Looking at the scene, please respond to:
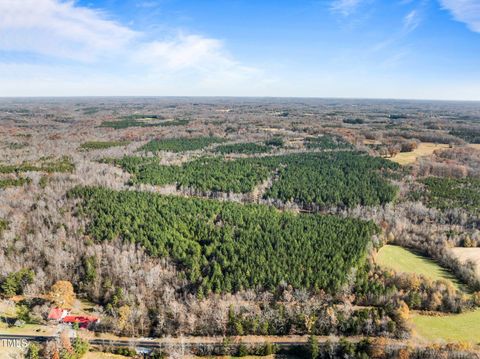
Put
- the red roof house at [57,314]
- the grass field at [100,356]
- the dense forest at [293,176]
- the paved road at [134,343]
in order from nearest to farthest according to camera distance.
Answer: the grass field at [100,356]
the paved road at [134,343]
the red roof house at [57,314]
the dense forest at [293,176]

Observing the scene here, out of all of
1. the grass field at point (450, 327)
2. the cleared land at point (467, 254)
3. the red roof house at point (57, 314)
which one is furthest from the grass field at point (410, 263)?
the red roof house at point (57, 314)

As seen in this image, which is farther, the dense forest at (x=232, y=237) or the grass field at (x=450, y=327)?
the dense forest at (x=232, y=237)

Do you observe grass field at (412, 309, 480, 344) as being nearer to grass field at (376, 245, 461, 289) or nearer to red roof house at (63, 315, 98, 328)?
grass field at (376, 245, 461, 289)

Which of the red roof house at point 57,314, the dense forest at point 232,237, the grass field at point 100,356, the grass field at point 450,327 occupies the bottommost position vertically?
the grass field at point 100,356

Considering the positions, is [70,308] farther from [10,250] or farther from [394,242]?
[394,242]

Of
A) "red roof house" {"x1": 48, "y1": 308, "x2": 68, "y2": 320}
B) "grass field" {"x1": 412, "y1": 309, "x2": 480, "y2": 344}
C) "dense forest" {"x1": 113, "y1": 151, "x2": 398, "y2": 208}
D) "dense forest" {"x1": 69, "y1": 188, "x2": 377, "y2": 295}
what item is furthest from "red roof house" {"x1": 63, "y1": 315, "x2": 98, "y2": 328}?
"dense forest" {"x1": 113, "y1": 151, "x2": 398, "y2": 208}

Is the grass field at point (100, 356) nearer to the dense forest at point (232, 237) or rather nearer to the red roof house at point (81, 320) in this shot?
the red roof house at point (81, 320)
